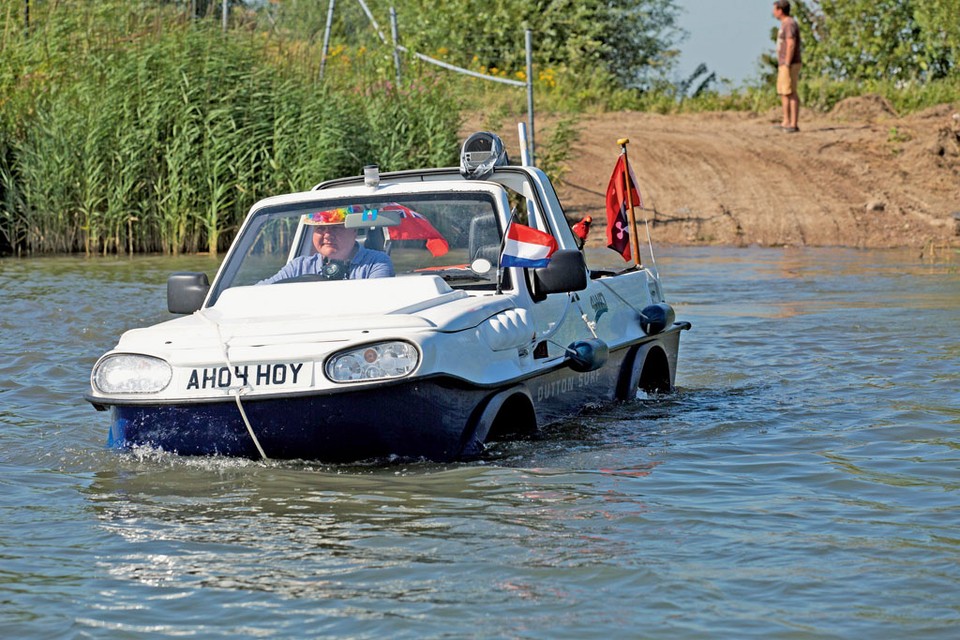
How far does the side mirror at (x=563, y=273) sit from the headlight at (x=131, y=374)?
75.0 inches

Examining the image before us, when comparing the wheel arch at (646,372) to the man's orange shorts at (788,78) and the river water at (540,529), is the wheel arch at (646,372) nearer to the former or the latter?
the river water at (540,529)

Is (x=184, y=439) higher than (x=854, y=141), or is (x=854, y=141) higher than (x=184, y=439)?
(x=854, y=141)

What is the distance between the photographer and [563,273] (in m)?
7.31

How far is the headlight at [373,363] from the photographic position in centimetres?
627

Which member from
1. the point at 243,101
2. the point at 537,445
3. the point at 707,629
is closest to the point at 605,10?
the point at 243,101

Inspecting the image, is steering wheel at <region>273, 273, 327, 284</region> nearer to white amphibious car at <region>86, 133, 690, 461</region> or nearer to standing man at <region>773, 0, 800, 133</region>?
white amphibious car at <region>86, 133, 690, 461</region>

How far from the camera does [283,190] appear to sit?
19.1 metres

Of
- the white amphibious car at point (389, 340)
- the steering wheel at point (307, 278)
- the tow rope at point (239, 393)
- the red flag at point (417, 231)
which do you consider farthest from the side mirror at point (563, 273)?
the tow rope at point (239, 393)

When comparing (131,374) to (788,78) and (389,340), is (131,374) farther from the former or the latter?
(788,78)

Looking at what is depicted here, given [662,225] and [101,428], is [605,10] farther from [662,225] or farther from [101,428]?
[101,428]

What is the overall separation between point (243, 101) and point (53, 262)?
3.12 meters

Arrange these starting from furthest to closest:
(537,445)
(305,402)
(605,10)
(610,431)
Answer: (605,10) < (610,431) < (537,445) < (305,402)

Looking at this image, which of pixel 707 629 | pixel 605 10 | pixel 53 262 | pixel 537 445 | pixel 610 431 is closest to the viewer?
pixel 707 629

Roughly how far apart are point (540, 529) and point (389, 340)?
1033 millimetres
